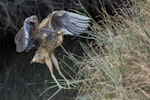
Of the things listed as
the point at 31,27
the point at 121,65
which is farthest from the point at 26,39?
the point at 121,65

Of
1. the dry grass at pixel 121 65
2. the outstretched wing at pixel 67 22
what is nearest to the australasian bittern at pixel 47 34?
the outstretched wing at pixel 67 22

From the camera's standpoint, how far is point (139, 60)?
10.3ft

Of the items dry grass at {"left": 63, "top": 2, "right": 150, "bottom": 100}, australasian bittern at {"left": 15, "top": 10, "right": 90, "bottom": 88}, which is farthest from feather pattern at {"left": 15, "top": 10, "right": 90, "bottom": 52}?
dry grass at {"left": 63, "top": 2, "right": 150, "bottom": 100}

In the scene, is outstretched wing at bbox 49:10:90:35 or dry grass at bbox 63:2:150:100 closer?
dry grass at bbox 63:2:150:100

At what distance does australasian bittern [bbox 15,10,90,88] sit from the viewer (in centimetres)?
293

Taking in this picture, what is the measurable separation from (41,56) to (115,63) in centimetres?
56

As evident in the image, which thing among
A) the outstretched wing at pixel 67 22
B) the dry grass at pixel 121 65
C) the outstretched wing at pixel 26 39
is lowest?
the dry grass at pixel 121 65

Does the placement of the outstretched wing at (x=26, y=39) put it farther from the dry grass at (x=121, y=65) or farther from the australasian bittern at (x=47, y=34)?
the dry grass at (x=121, y=65)

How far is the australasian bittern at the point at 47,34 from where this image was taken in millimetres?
2934

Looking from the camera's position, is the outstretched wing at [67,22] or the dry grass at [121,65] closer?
the dry grass at [121,65]

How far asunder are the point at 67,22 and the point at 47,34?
0.21 m

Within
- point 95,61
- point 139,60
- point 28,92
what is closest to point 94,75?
point 95,61

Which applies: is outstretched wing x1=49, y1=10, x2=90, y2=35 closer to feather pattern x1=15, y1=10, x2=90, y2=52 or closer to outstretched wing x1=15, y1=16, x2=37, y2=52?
feather pattern x1=15, y1=10, x2=90, y2=52

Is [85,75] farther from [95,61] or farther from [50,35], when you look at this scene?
[50,35]
